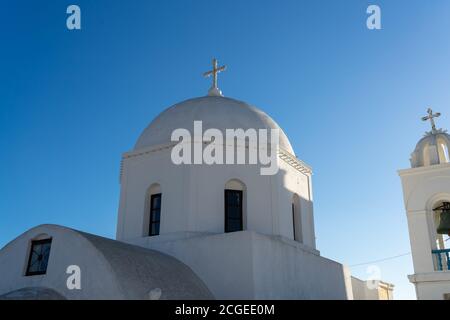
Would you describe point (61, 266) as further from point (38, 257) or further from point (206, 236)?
point (206, 236)

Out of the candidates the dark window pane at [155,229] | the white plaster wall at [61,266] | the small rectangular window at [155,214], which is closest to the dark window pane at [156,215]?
the small rectangular window at [155,214]

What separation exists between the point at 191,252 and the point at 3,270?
3797 millimetres

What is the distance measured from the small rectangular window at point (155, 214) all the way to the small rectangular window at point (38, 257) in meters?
3.01

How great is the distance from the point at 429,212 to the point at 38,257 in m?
9.59

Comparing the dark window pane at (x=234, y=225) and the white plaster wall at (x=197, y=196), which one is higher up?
the white plaster wall at (x=197, y=196)

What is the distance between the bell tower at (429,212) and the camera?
10969 millimetres

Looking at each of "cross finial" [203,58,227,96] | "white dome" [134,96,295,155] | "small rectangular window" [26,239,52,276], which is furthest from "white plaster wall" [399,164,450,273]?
"small rectangular window" [26,239,52,276]

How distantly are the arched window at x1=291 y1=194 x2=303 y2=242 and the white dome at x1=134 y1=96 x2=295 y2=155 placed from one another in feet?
4.90

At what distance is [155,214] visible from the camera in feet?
37.0

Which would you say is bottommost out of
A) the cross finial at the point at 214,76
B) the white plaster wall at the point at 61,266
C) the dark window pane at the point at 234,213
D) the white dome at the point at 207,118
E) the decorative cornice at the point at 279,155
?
the white plaster wall at the point at 61,266

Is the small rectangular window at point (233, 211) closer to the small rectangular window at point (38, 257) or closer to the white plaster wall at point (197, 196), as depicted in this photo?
the white plaster wall at point (197, 196)

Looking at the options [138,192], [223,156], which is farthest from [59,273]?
[223,156]

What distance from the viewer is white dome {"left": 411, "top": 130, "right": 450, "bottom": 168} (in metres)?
12.5
